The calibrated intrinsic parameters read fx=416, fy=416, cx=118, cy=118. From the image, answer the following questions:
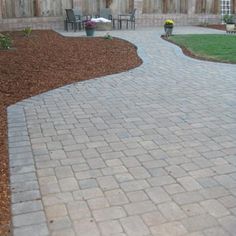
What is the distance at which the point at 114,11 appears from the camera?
56.2ft

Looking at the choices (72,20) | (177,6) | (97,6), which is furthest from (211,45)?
(177,6)

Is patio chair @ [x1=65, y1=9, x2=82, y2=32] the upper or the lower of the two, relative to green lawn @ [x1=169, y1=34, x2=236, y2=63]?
upper

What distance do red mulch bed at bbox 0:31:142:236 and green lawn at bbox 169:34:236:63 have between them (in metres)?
1.67

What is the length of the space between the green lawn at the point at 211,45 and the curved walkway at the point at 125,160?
3.18 m

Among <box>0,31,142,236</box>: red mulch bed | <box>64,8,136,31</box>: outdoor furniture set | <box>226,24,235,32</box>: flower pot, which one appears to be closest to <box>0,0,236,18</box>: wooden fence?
<box>64,8,136,31</box>: outdoor furniture set

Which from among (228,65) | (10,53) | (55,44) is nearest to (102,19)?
(55,44)

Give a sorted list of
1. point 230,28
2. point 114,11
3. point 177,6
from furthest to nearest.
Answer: point 177,6 < point 114,11 < point 230,28

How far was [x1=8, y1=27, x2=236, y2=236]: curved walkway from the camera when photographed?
2.93m

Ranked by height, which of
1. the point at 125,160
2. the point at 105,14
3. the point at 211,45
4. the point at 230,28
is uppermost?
the point at 105,14

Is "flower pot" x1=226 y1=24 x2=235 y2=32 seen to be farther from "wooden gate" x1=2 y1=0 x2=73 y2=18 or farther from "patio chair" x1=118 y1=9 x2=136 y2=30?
"wooden gate" x1=2 y1=0 x2=73 y2=18

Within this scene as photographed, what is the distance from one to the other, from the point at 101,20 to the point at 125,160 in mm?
12207

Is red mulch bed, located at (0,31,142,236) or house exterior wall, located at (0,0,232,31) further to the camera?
house exterior wall, located at (0,0,232,31)

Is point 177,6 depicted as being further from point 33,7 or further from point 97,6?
point 33,7

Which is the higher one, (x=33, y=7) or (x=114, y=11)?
(x=33, y=7)
